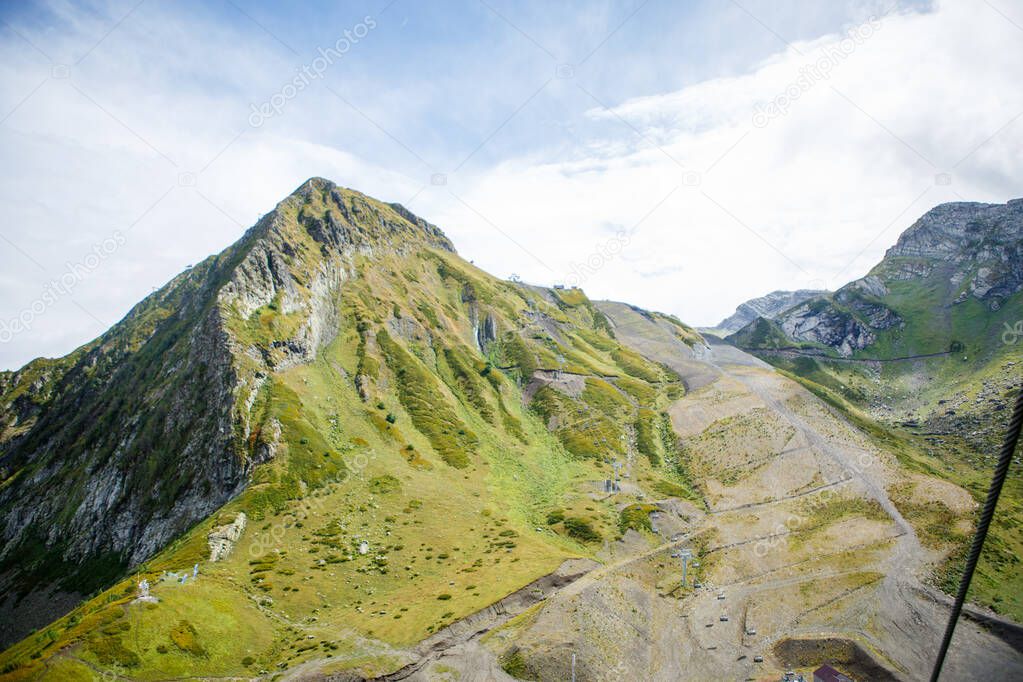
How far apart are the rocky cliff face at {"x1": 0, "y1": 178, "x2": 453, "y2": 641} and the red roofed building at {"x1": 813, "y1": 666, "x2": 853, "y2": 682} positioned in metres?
90.2

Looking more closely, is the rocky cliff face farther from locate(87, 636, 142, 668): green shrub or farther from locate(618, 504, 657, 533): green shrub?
locate(618, 504, 657, 533): green shrub

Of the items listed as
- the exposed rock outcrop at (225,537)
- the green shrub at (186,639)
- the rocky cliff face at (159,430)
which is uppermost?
the rocky cliff face at (159,430)

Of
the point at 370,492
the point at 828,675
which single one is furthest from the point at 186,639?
the point at 828,675

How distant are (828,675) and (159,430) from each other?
124048 mm

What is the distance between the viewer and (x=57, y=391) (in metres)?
186

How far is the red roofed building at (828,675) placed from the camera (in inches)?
→ 2057

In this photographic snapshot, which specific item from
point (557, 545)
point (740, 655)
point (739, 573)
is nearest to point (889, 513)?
point (739, 573)

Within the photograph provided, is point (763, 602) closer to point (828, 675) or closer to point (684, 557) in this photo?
point (684, 557)

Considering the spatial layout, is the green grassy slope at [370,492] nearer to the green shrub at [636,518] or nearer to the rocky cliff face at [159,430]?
the rocky cliff face at [159,430]

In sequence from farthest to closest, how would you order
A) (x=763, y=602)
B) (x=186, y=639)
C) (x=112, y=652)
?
(x=763, y=602), (x=186, y=639), (x=112, y=652)

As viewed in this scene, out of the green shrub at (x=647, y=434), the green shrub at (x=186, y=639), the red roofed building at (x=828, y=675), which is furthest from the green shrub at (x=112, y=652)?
the green shrub at (x=647, y=434)

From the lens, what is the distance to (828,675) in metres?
53.0

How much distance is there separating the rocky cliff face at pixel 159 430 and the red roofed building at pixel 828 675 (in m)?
90.2

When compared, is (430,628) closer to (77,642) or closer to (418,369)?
(77,642)
